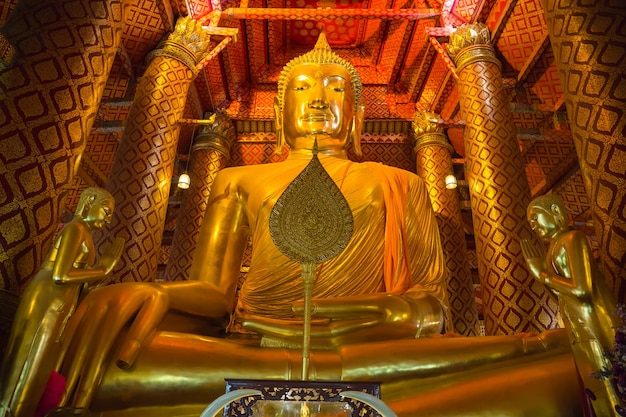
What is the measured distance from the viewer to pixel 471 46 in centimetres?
495

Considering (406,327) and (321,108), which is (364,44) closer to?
(321,108)

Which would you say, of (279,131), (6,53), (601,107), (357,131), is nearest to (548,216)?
(601,107)

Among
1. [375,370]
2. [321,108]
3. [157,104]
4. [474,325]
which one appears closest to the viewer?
[375,370]

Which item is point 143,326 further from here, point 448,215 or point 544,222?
point 448,215

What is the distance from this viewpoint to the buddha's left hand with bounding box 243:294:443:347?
2.00 meters

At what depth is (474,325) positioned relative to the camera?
548cm

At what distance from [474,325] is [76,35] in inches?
191

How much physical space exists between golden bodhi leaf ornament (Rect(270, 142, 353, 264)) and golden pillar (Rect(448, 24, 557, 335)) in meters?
2.50

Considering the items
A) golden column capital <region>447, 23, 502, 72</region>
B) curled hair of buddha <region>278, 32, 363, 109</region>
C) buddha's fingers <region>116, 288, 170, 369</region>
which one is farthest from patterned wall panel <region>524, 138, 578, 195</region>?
buddha's fingers <region>116, 288, 170, 369</region>

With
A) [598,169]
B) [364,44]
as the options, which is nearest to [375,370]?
[598,169]

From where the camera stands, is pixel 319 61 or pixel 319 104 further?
pixel 319 61

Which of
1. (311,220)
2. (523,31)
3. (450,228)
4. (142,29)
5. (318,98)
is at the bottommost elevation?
(311,220)

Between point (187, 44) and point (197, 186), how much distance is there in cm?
195

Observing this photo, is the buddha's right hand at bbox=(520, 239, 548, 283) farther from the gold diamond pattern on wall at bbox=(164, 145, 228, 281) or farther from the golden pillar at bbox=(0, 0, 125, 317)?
the gold diamond pattern on wall at bbox=(164, 145, 228, 281)
